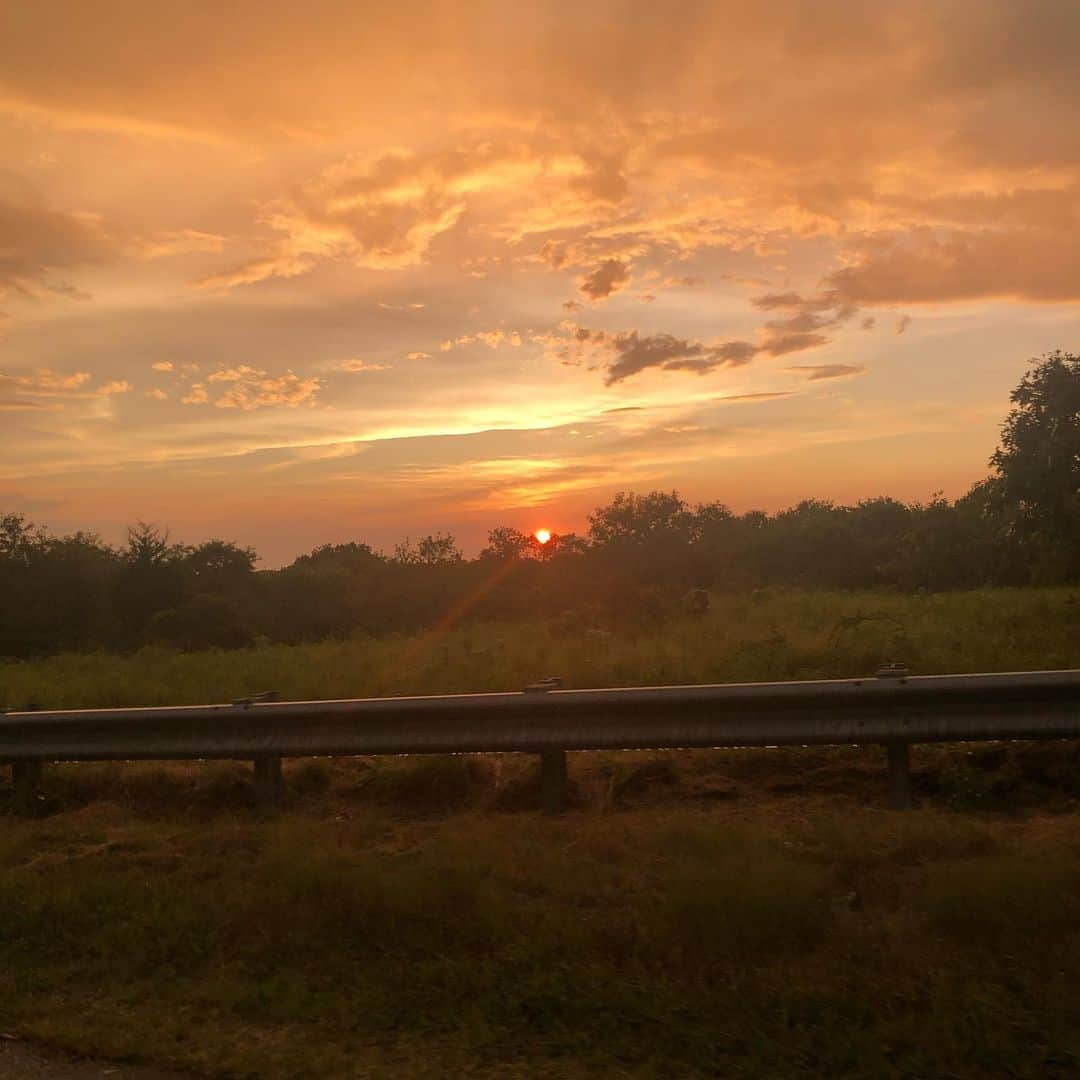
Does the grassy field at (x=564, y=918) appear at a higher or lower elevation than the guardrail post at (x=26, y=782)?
lower

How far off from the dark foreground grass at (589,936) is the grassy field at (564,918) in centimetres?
2

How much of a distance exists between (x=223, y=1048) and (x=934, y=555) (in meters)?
45.3

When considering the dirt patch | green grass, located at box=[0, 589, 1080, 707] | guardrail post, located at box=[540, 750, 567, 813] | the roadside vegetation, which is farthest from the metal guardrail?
the dirt patch

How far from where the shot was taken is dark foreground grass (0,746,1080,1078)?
15.3ft

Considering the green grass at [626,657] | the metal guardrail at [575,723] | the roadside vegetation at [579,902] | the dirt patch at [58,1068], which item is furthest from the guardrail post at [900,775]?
the dirt patch at [58,1068]

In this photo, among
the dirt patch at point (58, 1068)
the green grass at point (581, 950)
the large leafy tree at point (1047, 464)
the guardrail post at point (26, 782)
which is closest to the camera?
the green grass at point (581, 950)

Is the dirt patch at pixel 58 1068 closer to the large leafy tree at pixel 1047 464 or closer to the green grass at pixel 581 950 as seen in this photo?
the green grass at pixel 581 950

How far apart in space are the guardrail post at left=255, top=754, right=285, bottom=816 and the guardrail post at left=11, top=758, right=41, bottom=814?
217cm

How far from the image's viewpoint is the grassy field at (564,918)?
471cm

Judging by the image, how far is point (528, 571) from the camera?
3781cm

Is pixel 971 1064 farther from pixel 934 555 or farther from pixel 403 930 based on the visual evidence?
pixel 934 555

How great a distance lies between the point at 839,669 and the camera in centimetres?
1093

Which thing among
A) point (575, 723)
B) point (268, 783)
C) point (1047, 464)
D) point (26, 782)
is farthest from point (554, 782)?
point (1047, 464)

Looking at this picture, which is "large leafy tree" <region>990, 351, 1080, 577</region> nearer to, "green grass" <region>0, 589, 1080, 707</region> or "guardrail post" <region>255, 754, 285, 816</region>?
"green grass" <region>0, 589, 1080, 707</region>
